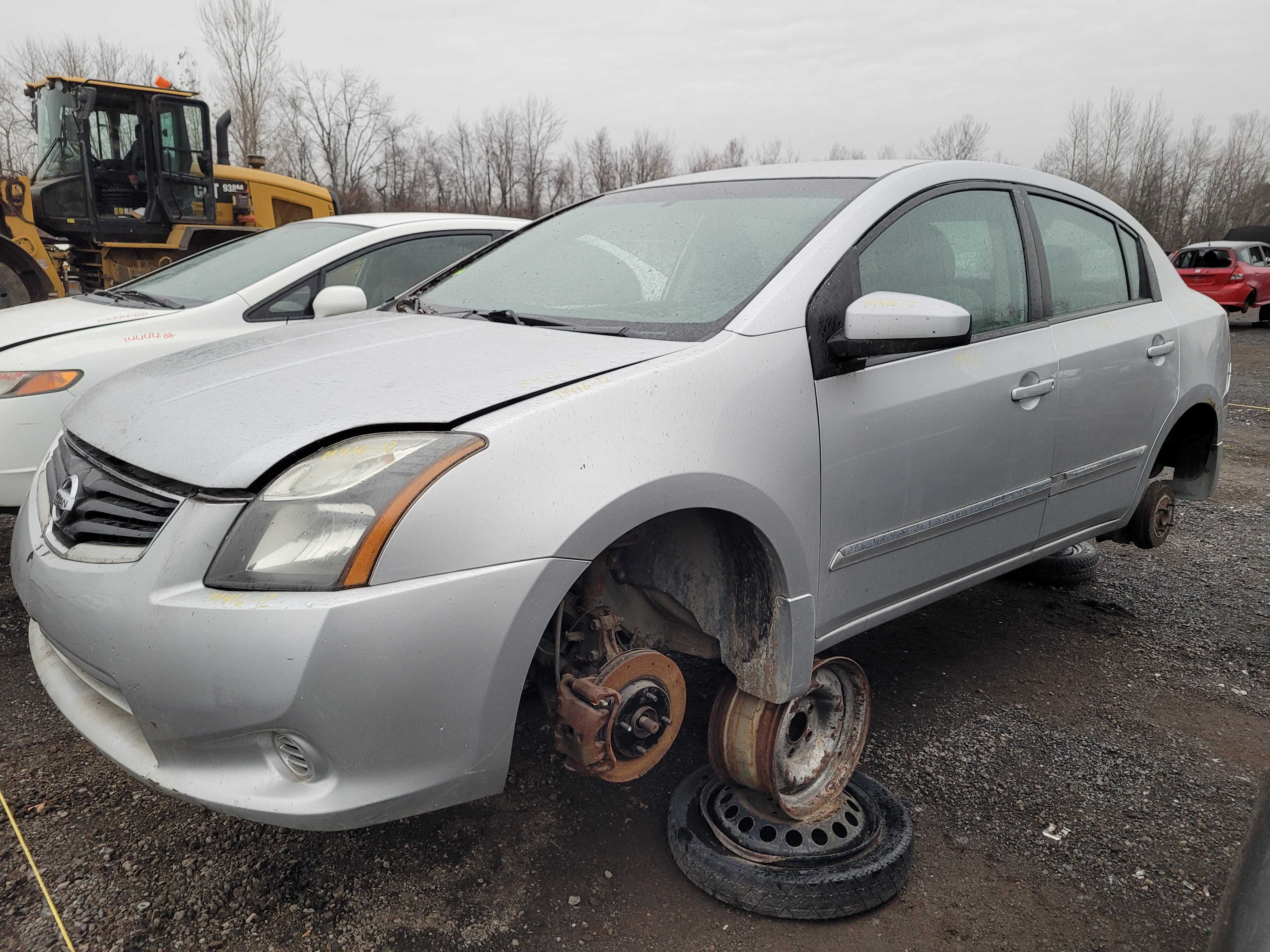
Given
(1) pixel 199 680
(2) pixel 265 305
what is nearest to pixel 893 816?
(1) pixel 199 680

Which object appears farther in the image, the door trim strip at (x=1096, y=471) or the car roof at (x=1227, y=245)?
the car roof at (x=1227, y=245)

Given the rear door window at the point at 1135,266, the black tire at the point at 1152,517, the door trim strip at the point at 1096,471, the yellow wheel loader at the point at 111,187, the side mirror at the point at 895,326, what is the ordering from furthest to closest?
the yellow wheel loader at the point at 111,187 < the black tire at the point at 1152,517 < the rear door window at the point at 1135,266 < the door trim strip at the point at 1096,471 < the side mirror at the point at 895,326

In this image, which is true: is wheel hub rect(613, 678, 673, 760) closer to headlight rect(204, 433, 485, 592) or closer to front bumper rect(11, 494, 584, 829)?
front bumper rect(11, 494, 584, 829)

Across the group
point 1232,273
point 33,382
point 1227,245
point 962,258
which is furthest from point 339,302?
point 1227,245

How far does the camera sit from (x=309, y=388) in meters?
1.89

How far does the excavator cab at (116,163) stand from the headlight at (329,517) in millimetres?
8904

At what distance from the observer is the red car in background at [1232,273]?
16.4 m

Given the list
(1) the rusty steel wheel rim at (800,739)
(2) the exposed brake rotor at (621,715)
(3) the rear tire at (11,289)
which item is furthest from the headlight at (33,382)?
(3) the rear tire at (11,289)

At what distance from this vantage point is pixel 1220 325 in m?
3.58

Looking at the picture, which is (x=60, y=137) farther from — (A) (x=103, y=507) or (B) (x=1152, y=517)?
(B) (x=1152, y=517)

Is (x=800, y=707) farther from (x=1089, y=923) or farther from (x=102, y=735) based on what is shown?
(x=102, y=735)

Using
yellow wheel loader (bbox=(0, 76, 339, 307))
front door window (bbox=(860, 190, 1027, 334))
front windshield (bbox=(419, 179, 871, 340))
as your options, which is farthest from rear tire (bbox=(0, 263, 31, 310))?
front door window (bbox=(860, 190, 1027, 334))

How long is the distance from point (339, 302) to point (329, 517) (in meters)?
2.11

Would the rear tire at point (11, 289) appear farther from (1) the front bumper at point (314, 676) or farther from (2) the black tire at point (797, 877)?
(2) the black tire at point (797, 877)
